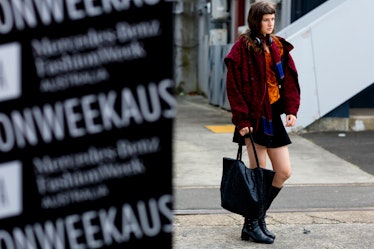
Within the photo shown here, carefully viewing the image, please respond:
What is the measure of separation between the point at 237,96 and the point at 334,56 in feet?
20.2

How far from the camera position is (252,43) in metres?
4.81

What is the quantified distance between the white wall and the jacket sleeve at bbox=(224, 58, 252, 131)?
577 centimetres

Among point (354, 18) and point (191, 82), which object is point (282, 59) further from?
point (191, 82)

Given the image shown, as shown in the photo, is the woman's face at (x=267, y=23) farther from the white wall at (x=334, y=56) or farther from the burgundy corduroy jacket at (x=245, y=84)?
the white wall at (x=334, y=56)

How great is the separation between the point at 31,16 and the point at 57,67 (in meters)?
0.15

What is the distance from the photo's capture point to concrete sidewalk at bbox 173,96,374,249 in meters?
5.20

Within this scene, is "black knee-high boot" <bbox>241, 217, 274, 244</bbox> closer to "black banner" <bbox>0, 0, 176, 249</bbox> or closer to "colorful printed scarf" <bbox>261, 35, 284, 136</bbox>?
"colorful printed scarf" <bbox>261, 35, 284, 136</bbox>

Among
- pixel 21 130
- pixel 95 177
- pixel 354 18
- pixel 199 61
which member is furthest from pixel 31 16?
pixel 199 61

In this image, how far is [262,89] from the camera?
4.82 metres

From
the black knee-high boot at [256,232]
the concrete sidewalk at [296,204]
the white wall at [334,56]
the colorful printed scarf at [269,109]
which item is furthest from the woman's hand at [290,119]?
the white wall at [334,56]

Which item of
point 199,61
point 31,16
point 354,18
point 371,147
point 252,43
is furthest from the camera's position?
point 199,61

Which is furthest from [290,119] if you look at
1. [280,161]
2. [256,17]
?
[256,17]

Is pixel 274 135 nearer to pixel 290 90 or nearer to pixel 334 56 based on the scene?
pixel 290 90

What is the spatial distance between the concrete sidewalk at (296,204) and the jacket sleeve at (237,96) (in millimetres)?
895
